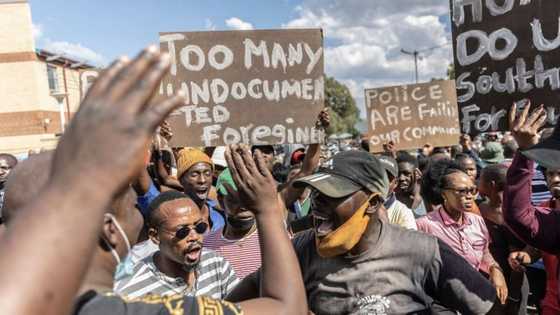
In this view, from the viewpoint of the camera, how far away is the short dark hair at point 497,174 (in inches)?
177

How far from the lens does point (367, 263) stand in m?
2.34

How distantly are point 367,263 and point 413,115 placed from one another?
494cm

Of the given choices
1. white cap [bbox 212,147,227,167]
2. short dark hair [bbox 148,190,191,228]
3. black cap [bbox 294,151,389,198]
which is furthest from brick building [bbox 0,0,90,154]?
black cap [bbox 294,151,389,198]

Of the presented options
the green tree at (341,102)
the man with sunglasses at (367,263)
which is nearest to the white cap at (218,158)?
the man with sunglasses at (367,263)

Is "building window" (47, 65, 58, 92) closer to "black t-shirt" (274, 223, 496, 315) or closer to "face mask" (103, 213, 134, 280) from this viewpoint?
"black t-shirt" (274, 223, 496, 315)

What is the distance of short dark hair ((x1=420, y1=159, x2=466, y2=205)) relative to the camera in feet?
13.9

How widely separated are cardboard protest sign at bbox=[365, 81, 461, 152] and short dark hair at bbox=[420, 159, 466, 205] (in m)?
1.90

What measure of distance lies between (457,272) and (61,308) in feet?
6.00

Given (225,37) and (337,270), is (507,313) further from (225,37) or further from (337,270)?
(225,37)

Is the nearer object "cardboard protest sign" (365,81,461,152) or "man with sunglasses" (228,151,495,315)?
"man with sunglasses" (228,151,495,315)

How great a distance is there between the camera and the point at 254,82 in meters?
4.45

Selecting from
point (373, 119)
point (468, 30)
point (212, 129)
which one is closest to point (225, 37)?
point (212, 129)

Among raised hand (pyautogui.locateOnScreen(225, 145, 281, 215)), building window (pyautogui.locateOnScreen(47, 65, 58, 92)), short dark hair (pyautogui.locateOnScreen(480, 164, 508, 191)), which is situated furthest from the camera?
building window (pyautogui.locateOnScreen(47, 65, 58, 92))

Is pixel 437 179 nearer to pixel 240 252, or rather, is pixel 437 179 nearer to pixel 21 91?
pixel 240 252
